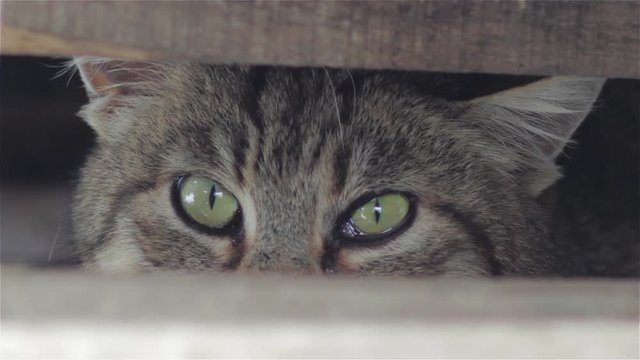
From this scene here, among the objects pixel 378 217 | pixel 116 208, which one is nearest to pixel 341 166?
pixel 378 217

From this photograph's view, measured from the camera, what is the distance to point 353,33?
4.24 ft

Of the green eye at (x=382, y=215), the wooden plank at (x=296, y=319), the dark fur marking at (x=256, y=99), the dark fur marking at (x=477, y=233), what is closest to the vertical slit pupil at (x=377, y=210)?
the green eye at (x=382, y=215)

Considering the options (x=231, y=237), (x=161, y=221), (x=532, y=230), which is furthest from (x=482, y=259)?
(x=161, y=221)

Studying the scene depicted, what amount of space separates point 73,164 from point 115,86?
100 centimetres

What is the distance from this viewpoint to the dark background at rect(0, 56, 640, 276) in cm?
235

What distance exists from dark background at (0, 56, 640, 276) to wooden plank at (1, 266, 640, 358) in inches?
39.7

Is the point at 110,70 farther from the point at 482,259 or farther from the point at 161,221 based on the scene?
the point at 482,259

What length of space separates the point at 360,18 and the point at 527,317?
0.51 metres

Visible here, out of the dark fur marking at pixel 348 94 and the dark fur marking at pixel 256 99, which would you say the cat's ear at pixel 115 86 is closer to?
the dark fur marking at pixel 256 99

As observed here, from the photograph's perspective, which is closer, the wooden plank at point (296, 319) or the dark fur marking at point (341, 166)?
the wooden plank at point (296, 319)

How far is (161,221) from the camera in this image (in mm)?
1884

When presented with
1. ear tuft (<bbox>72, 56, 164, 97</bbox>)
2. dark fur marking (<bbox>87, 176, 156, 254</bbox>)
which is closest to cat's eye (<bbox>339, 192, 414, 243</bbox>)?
dark fur marking (<bbox>87, 176, 156, 254</bbox>)

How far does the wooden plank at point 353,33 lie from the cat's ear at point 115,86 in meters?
0.76

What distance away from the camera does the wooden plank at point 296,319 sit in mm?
952
